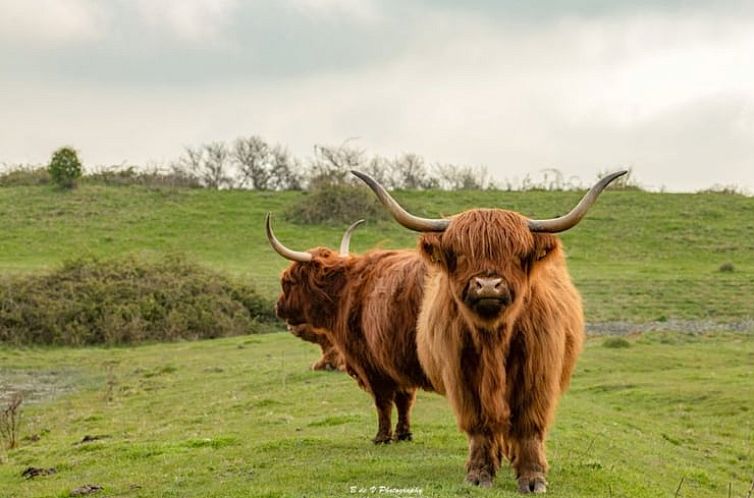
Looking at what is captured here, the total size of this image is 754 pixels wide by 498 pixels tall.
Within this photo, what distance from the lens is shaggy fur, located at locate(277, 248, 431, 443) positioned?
8984 millimetres

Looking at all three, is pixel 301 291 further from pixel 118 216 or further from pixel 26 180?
pixel 26 180

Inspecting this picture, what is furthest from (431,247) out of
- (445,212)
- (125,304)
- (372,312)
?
(445,212)

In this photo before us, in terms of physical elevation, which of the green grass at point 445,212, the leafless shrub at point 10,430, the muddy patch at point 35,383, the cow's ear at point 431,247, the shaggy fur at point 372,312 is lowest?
the muddy patch at point 35,383

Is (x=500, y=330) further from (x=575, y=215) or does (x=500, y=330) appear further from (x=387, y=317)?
(x=387, y=317)

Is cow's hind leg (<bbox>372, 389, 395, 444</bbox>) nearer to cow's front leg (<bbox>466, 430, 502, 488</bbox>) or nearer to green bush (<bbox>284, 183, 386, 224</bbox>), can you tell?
cow's front leg (<bbox>466, 430, 502, 488</bbox>)

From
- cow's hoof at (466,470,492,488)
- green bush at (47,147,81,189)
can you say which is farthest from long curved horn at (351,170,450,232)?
green bush at (47,147,81,189)

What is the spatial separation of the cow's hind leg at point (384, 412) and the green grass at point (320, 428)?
0.16 metres

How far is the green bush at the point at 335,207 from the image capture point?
4241 centimetres

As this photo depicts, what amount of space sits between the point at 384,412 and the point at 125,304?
1762 cm

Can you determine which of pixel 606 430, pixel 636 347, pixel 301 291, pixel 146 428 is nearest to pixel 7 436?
pixel 146 428

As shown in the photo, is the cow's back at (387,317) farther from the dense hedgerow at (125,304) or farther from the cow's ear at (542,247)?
the dense hedgerow at (125,304)

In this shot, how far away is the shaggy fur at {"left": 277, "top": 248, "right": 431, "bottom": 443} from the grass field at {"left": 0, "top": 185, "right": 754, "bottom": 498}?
0.53m

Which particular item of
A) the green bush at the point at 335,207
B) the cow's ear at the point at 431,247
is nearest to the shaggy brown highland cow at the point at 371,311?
the cow's ear at the point at 431,247

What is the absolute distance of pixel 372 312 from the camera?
9367mm
